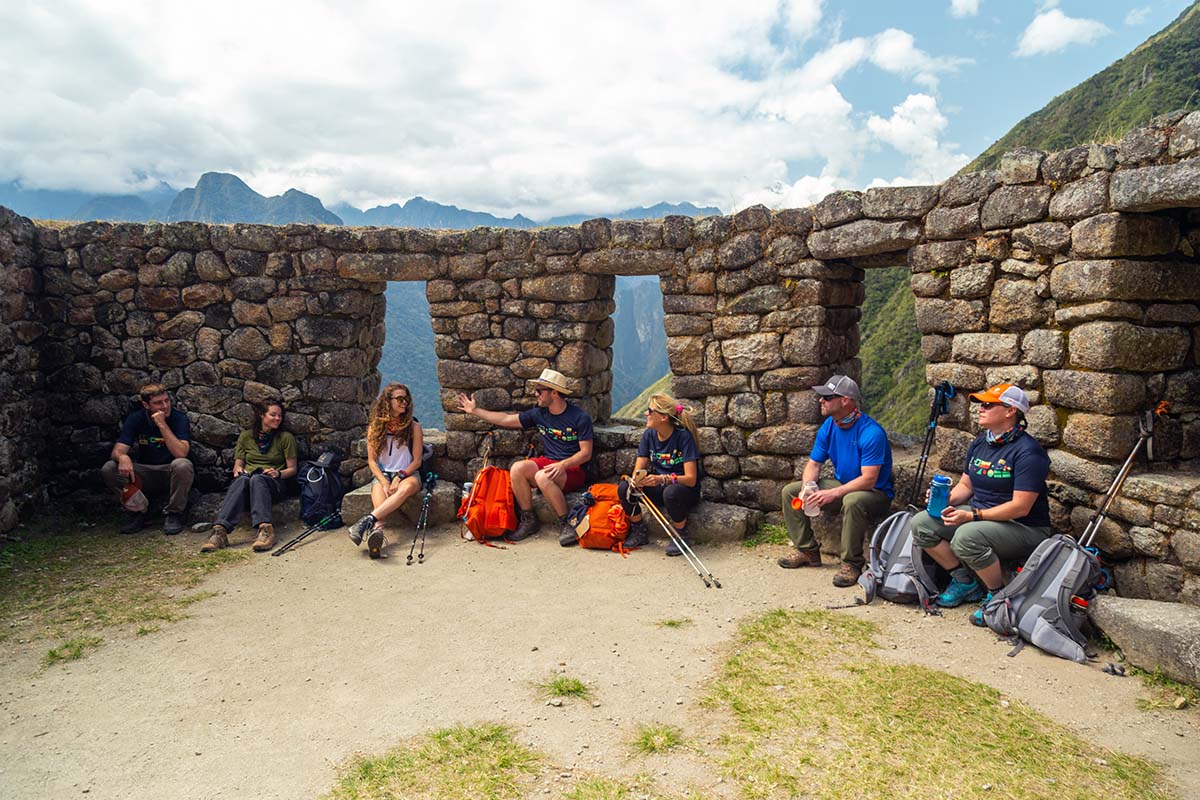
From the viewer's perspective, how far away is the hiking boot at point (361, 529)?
7.25m

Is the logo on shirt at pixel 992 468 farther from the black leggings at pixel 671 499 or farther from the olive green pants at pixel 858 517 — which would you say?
the black leggings at pixel 671 499

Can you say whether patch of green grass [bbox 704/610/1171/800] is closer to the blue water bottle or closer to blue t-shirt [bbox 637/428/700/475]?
the blue water bottle

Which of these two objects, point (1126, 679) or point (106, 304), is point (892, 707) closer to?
Answer: point (1126, 679)

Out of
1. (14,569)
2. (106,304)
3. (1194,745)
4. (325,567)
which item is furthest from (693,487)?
(106,304)

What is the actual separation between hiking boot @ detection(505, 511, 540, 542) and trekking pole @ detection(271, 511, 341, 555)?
6.92 feet

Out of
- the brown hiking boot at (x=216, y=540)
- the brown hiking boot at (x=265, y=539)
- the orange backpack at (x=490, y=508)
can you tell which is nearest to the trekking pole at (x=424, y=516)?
the orange backpack at (x=490, y=508)

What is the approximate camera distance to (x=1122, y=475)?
519cm

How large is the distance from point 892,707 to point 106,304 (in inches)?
371

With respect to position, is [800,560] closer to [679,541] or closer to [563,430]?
[679,541]

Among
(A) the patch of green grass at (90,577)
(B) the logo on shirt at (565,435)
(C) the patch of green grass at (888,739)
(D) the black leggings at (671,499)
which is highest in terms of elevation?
(B) the logo on shirt at (565,435)

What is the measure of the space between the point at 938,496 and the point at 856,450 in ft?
2.94

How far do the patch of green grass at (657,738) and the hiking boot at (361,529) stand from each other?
4.19m

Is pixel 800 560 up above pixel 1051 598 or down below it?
below

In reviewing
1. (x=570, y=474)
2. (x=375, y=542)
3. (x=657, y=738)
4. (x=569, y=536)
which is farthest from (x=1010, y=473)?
(x=375, y=542)
